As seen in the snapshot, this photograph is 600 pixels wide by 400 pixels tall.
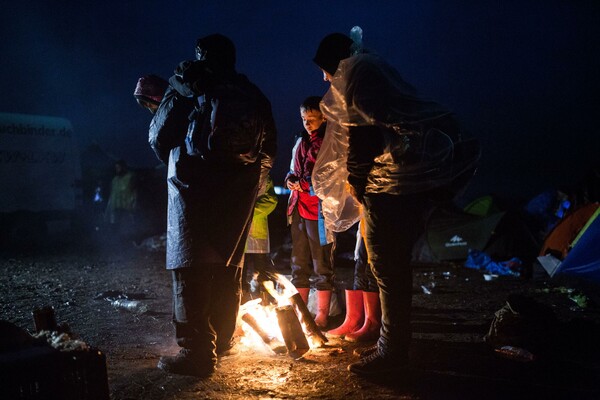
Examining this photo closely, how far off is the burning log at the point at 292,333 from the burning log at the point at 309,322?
0.63 ft

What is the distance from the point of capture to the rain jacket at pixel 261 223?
12.9 feet

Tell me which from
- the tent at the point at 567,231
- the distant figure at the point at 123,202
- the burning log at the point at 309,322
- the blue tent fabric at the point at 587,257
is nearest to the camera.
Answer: the burning log at the point at 309,322

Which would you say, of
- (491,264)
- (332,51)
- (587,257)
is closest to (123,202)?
(491,264)

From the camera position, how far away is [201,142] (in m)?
2.81

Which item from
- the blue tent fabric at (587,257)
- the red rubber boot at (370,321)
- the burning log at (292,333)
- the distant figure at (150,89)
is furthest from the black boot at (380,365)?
the blue tent fabric at (587,257)

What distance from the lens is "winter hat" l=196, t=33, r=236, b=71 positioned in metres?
2.91

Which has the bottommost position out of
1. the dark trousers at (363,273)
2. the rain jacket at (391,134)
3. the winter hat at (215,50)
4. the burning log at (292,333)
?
the burning log at (292,333)

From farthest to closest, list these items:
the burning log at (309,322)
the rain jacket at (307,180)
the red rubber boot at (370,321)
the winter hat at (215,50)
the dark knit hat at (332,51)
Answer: the rain jacket at (307,180) → the red rubber boot at (370,321) → the burning log at (309,322) → the dark knit hat at (332,51) → the winter hat at (215,50)

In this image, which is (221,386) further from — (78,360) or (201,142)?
(201,142)

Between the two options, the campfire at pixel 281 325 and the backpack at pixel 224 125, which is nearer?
the backpack at pixel 224 125

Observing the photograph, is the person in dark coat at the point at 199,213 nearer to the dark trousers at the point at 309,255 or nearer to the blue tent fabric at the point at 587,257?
the dark trousers at the point at 309,255

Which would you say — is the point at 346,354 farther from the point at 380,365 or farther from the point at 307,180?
the point at 307,180

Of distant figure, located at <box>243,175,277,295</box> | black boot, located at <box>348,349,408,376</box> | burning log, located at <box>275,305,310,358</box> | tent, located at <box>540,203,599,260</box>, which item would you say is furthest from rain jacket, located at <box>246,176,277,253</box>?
tent, located at <box>540,203,599,260</box>

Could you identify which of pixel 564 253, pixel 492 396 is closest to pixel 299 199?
pixel 492 396
